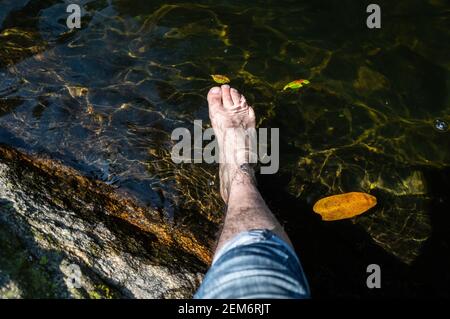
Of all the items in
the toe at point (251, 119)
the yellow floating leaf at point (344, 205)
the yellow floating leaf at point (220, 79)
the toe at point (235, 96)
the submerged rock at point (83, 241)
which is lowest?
the yellow floating leaf at point (344, 205)

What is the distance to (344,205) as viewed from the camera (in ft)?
12.2

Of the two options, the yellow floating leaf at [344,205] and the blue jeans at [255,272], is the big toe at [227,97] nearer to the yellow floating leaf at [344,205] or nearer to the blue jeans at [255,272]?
the yellow floating leaf at [344,205]

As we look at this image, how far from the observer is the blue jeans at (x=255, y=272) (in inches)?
85.6

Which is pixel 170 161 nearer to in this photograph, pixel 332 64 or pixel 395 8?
pixel 332 64

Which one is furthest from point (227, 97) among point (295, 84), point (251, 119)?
point (295, 84)

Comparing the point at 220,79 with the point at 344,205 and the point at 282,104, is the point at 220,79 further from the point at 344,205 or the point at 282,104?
the point at 344,205

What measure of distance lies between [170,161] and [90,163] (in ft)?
2.14

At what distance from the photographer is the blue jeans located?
2.17 m

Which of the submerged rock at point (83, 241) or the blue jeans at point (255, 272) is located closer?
the blue jeans at point (255, 272)

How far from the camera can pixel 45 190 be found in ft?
10.4

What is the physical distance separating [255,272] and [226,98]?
7.36 ft

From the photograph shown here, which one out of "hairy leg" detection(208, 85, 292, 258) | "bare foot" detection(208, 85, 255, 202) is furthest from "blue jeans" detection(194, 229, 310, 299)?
"bare foot" detection(208, 85, 255, 202)

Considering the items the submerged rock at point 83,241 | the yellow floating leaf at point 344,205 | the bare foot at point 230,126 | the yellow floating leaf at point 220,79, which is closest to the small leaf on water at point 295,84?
the bare foot at point 230,126

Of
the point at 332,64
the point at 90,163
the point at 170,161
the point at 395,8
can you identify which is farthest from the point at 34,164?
the point at 395,8
